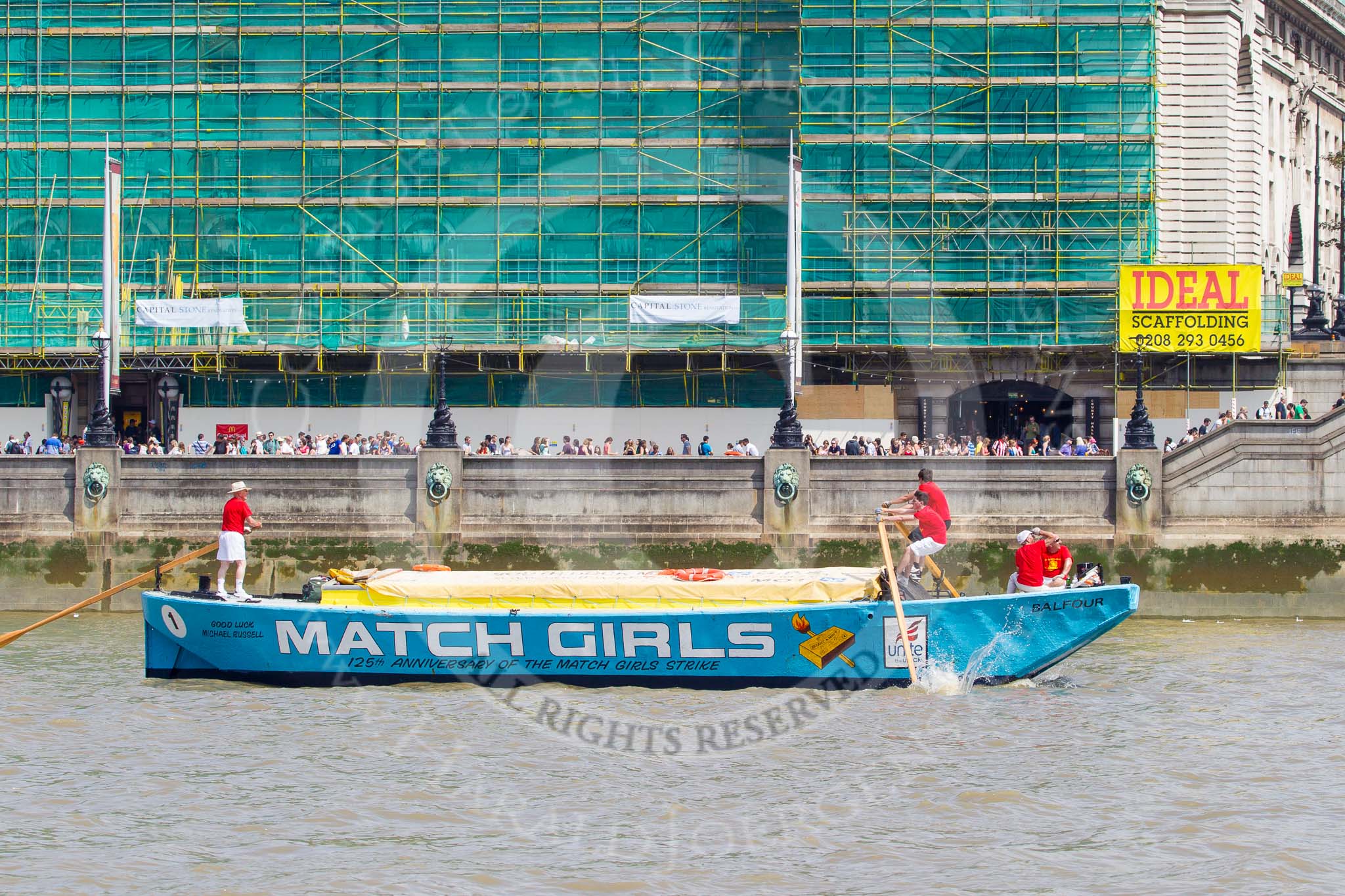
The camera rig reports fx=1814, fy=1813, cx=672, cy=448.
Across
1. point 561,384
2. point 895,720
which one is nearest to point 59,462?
point 561,384

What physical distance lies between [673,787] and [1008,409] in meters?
28.6

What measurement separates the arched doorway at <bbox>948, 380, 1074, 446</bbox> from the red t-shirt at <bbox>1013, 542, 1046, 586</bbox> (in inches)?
840

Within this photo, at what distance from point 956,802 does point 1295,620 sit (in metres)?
18.5

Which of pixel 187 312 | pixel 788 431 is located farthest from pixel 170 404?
pixel 788 431

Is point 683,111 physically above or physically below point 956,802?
above

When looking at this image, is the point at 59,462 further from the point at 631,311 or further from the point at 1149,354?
the point at 1149,354

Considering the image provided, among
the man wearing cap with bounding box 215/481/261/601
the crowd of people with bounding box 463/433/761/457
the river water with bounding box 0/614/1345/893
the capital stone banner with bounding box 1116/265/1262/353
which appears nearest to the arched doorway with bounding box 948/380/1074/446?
the capital stone banner with bounding box 1116/265/1262/353

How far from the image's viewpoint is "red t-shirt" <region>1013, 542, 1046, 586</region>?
25.3m

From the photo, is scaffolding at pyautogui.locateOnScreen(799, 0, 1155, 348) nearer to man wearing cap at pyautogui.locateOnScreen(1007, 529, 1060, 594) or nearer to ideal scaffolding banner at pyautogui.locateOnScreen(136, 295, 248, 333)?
ideal scaffolding banner at pyautogui.locateOnScreen(136, 295, 248, 333)

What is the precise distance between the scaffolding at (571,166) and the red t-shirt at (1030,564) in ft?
67.5

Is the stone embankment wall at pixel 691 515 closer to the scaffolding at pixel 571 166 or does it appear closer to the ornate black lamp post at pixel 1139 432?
the ornate black lamp post at pixel 1139 432

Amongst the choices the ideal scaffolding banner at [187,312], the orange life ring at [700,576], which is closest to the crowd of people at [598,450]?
the ideal scaffolding banner at [187,312]

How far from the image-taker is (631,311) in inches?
1752

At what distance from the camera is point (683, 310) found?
Answer: 146 ft
